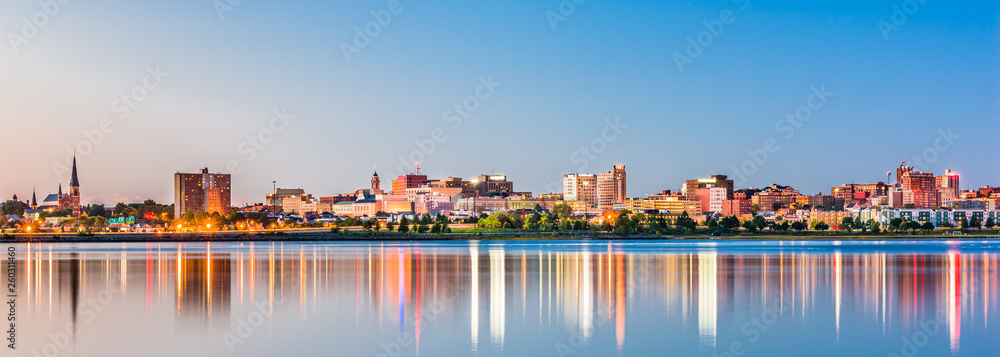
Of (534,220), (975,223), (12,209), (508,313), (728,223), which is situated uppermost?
(508,313)

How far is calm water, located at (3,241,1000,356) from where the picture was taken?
55.0ft

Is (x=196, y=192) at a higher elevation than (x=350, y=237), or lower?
higher

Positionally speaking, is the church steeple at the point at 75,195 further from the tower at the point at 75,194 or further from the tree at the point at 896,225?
the tree at the point at 896,225

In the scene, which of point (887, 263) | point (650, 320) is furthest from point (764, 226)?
point (650, 320)

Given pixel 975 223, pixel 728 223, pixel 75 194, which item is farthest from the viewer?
pixel 75 194

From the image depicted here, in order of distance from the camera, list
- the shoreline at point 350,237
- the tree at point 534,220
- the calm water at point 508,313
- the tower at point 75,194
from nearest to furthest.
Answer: the calm water at point 508,313 → the shoreline at point 350,237 → the tree at point 534,220 → the tower at point 75,194

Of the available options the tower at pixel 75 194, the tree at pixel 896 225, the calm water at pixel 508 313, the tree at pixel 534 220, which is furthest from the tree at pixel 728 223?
the tower at pixel 75 194

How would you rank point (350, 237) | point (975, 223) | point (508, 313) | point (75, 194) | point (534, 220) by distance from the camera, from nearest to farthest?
point (508, 313)
point (350, 237)
point (534, 220)
point (975, 223)
point (75, 194)

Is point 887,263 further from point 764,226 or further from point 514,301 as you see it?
point 764,226

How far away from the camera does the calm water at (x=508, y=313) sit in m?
16.8

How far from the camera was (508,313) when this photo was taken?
71.4ft

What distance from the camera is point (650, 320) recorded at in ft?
67.2

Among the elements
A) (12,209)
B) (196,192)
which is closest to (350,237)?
(12,209)

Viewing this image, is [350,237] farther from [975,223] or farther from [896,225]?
[975,223]
